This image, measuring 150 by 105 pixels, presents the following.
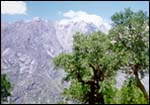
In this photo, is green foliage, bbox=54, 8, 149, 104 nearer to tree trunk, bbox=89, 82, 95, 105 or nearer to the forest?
the forest

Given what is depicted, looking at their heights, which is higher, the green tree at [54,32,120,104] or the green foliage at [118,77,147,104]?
the green tree at [54,32,120,104]

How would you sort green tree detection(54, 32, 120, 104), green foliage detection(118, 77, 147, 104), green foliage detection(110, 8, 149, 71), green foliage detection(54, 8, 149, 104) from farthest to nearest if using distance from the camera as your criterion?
green foliage detection(118, 77, 147, 104), green tree detection(54, 32, 120, 104), green foliage detection(54, 8, 149, 104), green foliage detection(110, 8, 149, 71)

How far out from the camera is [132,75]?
4784cm

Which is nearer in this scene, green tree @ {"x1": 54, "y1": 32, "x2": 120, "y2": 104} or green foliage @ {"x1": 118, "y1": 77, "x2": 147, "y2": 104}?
green tree @ {"x1": 54, "y1": 32, "x2": 120, "y2": 104}

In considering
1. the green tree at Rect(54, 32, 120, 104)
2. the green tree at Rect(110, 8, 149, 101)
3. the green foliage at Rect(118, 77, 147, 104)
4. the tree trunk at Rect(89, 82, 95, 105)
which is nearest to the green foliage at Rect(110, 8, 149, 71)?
the green tree at Rect(110, 8, 149, 101)

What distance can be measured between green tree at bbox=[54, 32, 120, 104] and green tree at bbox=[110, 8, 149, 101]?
279cm

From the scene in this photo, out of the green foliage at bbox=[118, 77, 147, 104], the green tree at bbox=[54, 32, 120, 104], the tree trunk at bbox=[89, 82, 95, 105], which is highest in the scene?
the green tree at bbox=[54, 32, 120, 104]

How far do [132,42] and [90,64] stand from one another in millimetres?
8034

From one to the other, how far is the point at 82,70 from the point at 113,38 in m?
7.24

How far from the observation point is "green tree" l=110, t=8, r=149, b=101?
46.2m

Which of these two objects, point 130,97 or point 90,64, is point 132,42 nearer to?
point 90,64

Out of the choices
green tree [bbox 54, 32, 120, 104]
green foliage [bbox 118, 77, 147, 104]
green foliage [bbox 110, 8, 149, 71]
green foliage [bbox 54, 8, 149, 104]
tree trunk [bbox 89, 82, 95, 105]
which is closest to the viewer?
green foliage [bbox 110, 8, 149, 71]

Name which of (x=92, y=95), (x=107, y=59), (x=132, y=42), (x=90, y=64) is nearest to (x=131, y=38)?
(x=132, y=42)

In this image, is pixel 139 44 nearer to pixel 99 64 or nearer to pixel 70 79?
pixel 99 64
